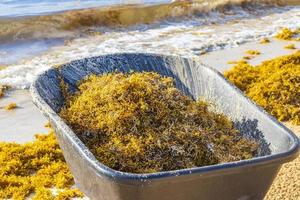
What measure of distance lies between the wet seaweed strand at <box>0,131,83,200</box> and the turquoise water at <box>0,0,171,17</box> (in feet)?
24.0

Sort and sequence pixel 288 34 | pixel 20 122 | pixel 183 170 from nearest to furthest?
pixel 183 170, pixel 20 122, pixel 288 34

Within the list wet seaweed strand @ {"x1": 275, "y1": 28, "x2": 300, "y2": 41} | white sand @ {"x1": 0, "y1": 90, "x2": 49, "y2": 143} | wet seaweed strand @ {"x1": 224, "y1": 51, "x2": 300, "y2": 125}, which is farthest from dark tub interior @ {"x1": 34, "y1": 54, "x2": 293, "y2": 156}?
wet seaweed strand @ {"x1": 275, "y1": 28, "x2": 300, "y2": 41}

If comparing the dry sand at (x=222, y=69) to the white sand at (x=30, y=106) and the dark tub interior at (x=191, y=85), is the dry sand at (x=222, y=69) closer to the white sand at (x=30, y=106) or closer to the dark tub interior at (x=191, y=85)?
the white sand at (x=30, y=106)

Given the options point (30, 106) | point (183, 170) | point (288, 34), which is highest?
point (183, 170)

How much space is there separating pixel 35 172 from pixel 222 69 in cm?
348

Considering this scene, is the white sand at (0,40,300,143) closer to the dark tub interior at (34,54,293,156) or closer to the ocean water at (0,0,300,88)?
the ocean water at (0,0,300,88)

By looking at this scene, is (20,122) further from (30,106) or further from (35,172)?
(35,172)

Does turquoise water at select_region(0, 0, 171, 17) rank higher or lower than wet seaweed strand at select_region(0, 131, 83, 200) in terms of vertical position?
lower

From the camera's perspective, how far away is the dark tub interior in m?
3.13

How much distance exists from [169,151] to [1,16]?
915cm

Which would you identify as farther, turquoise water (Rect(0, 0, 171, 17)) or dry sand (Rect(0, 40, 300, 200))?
turquoise water (Rect(0, 0, 171, 17))

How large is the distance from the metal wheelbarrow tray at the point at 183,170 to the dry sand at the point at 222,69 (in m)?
0.64

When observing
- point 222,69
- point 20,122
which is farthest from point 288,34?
point 20,122

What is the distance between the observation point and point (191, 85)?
4.14 m
